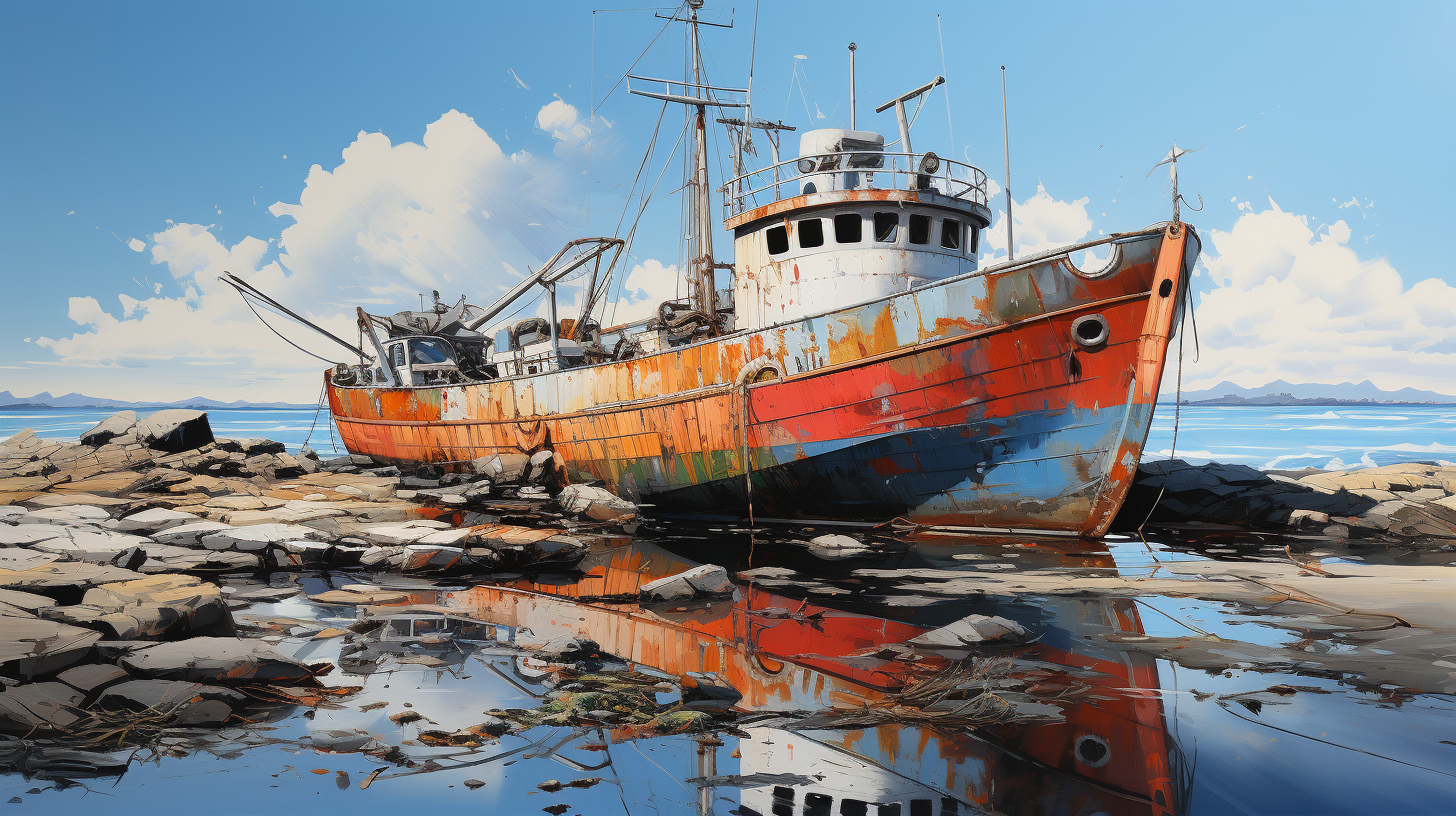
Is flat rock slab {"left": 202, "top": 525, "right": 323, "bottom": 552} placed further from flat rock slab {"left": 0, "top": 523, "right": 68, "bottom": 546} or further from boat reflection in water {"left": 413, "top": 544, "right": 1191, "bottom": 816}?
boat reflection in water {"left": 413, "top": 544, "right": 1191, "bottom": 816}

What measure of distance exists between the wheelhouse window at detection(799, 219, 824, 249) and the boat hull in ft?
5.80

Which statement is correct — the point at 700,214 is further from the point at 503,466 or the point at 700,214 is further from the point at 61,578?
the point at 61,578

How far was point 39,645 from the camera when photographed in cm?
398

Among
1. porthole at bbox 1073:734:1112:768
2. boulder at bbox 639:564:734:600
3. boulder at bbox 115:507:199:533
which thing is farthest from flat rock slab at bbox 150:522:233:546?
porthole at bbox 1073:734:1112:768

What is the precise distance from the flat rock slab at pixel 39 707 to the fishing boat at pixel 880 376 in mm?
8313

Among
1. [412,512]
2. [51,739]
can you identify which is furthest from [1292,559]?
[412,512]

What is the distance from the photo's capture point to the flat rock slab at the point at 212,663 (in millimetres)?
4043

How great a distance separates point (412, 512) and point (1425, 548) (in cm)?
1424

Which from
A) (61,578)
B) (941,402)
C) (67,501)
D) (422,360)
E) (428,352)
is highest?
(428,352)

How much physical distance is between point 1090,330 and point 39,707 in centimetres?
966

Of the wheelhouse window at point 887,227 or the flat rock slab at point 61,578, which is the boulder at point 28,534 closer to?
the flat rock slab at point 61,578

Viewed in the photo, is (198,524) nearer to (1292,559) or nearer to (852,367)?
(852,367)

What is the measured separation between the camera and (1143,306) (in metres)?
8.98

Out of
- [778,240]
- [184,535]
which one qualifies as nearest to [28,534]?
[184,535]
